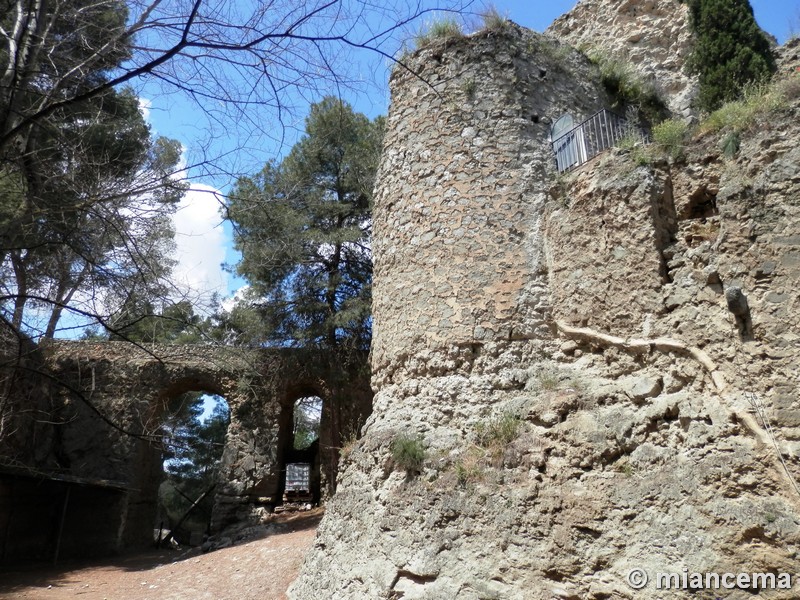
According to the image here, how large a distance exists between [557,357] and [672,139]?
2.39m

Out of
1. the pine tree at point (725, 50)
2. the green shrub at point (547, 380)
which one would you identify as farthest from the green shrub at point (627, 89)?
the green shrub at point (547, 380)

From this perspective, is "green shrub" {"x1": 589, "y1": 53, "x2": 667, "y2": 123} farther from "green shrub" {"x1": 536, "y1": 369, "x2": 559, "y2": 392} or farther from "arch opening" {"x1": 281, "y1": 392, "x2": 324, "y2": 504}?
"arch opening" {"x1": 281, "y1": 392, "x2": 324, "y2": 504}

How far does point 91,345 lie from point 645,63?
45.3 feet

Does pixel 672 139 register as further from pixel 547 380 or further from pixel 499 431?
pixel 499 431

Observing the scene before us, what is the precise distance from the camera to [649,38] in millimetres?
10734

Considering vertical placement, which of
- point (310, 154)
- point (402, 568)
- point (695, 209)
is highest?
point (310, 154)

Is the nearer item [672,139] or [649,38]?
[672,139]

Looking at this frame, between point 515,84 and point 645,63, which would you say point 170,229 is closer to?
point 515,84

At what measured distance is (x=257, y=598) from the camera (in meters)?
8.29

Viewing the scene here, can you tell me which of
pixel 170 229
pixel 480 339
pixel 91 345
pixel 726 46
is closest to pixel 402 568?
pixel 480 339

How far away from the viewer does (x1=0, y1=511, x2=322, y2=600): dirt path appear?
905 cm

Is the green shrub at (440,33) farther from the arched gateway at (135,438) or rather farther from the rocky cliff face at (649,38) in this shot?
the arched gateway at (135,438)

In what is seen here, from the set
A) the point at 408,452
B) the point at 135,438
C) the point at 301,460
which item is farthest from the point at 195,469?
the point at 408,452

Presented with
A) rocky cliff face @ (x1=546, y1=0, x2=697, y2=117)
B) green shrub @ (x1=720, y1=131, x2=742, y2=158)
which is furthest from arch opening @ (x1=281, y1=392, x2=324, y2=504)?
green shrub @ (x1=720, y1=131, x2=742, y2=158)
